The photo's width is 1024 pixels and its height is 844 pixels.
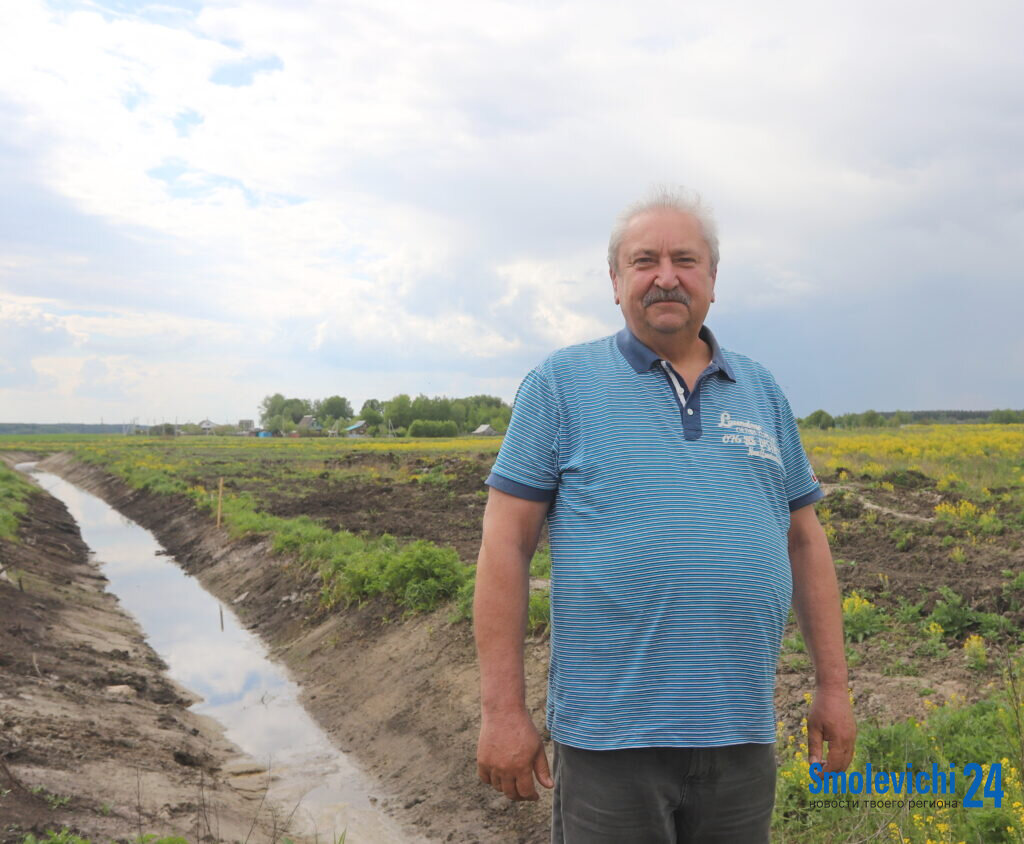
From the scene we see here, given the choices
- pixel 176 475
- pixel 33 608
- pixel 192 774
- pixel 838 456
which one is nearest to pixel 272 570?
pixel 33 608

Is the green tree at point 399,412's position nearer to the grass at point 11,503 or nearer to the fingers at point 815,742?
the grass at point 11,503

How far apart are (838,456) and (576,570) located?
25466mm

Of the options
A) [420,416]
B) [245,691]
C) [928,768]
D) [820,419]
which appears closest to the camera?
[928,768]

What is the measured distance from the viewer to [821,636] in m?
2.65

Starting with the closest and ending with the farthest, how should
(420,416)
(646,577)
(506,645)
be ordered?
(646,577), (506,645), (420,416)

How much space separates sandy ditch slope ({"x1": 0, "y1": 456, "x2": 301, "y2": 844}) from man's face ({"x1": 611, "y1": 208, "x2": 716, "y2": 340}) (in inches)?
139

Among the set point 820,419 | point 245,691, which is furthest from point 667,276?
point 820,419

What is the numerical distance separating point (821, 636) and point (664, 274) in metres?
1.23

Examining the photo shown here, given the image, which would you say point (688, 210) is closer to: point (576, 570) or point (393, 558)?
point (576, 570)

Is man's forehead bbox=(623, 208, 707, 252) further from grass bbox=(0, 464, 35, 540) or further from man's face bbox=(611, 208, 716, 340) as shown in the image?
grass bbox=(0, 464, 35, 540)

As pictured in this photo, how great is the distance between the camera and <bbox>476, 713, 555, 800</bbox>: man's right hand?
2.24 meters

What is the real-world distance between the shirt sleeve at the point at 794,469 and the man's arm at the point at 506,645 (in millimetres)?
823

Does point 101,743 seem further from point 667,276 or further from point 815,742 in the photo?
point 667,276

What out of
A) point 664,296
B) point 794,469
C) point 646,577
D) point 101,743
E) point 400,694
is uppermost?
point 664,296
